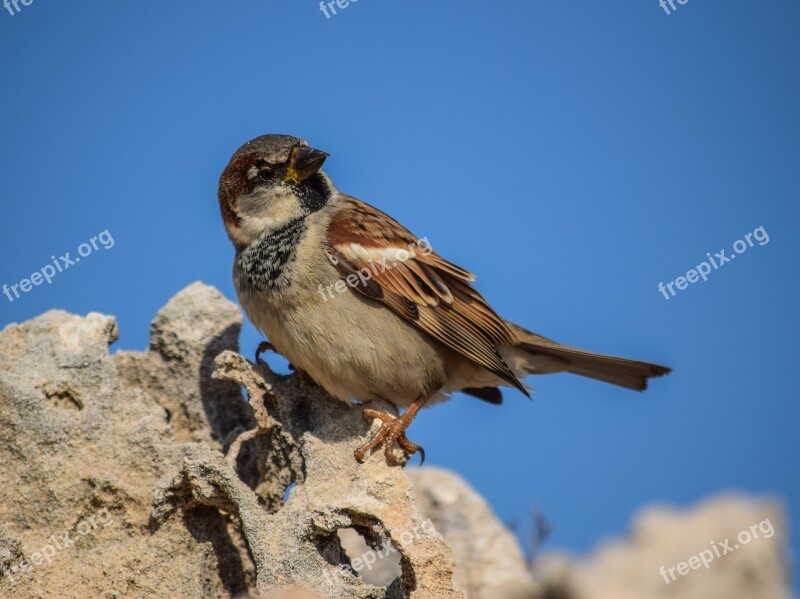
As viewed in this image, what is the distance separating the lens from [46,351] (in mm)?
4574

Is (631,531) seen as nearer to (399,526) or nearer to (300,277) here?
(399,526)

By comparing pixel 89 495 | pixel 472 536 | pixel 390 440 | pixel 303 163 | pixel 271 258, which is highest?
pixel 303 163

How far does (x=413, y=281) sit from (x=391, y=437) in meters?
0.96

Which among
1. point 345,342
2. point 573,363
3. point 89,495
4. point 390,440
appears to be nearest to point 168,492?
point 89,495

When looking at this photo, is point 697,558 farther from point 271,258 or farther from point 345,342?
point 271,258

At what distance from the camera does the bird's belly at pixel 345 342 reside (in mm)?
4770

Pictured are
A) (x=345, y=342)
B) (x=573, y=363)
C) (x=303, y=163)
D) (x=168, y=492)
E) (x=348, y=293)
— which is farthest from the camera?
(x=573, y=363)

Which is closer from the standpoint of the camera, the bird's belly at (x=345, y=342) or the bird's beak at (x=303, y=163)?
the bird's belly at (x=345, y=342)

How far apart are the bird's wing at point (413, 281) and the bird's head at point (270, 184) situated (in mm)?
208

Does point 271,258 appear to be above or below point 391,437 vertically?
above

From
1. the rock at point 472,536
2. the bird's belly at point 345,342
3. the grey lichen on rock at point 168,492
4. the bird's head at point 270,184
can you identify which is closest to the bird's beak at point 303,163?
the bird's head at point 270,184

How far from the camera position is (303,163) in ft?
16.6

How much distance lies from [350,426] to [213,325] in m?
0.86

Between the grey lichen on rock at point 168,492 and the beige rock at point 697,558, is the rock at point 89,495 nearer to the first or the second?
the grey lichen on rock at point 168,492
